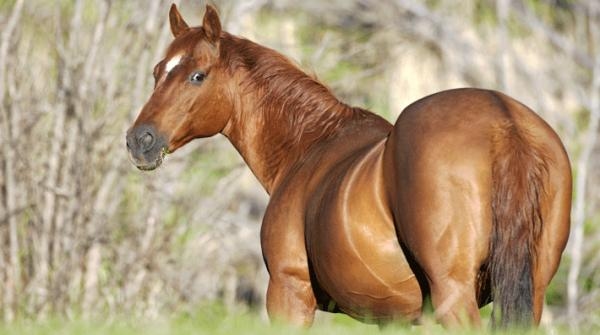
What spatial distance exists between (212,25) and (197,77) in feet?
0.96

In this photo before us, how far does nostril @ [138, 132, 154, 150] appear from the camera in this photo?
6.07 m

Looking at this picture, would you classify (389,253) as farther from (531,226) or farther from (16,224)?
(16,224)

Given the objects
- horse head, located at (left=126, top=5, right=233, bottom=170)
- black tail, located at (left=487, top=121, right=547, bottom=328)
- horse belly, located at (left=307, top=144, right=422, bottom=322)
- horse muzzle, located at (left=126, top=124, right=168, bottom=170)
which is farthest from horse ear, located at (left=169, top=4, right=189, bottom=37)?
black tail, located at (left=487, top=121, right=547, bottom=328)

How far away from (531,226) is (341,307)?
4.17 ft

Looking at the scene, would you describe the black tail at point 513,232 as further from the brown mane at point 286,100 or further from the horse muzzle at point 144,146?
the horse muzzle at point 144,146

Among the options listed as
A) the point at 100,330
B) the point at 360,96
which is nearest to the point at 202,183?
the point at 360,96

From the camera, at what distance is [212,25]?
6230 mm

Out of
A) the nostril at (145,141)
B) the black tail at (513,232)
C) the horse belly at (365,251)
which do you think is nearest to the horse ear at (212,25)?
the nostril at (145,141)

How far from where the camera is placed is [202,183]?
377 inches

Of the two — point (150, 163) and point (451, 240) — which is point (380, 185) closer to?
point (451, 240)

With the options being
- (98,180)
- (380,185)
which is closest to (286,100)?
(380,185)

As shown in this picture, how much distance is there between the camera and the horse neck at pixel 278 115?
241 inches

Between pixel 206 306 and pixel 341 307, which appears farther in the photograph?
pixel 206 306

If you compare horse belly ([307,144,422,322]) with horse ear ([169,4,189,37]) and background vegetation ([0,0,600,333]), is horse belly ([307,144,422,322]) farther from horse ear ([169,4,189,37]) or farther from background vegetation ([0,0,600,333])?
background vegetation ([0,0,600,333])
